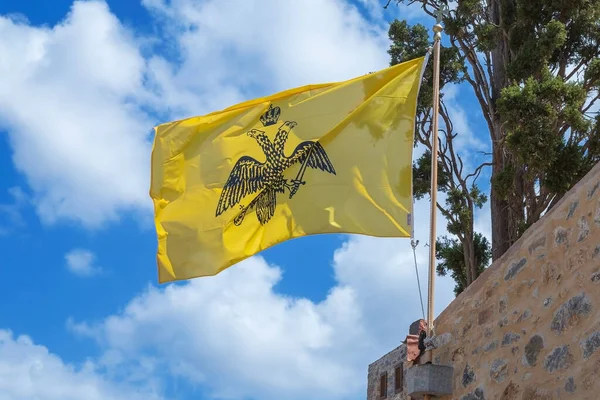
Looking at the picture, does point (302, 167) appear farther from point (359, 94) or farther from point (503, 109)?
point (503, 109)

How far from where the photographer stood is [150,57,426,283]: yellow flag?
7508mm

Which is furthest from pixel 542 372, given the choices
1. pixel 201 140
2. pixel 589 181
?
pixel 201 140

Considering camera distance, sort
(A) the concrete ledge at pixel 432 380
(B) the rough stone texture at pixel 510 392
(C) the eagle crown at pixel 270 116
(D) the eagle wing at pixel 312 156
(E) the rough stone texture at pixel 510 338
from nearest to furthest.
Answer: (B) the rough stone texture at pixel 510 392, (E) the rough stone texture at pixel 510 338, (A) the concrete ledge at pixel 432 380, (D) the eagle wing at pixel 312 156, (C) the eagle crown at pixel 270 116

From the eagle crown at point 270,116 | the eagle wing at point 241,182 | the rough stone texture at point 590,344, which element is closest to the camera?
the rough stone texture at point 590,344

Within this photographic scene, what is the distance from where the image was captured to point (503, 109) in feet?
45.5

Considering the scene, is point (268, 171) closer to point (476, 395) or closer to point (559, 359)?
point (476, 395)

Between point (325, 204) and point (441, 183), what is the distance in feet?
32.6

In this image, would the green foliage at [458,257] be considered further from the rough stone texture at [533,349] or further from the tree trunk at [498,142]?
the rough stone texture at [533,349]

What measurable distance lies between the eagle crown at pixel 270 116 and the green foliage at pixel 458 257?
30.3ft

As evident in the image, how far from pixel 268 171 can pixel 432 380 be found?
2609mm

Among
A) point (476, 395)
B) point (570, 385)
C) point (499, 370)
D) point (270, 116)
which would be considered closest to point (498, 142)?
point (270, 116)

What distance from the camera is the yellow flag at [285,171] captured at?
751cm

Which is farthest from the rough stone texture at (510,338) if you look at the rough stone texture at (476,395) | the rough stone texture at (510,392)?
the rough stone texture at (476,395)

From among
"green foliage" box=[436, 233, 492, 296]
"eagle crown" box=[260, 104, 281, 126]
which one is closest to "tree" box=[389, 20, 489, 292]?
"green foliage" box=[436, 233, 492, 296]
